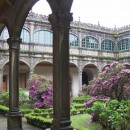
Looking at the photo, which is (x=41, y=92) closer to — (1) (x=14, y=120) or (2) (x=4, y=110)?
(2) (x=4, y=110)

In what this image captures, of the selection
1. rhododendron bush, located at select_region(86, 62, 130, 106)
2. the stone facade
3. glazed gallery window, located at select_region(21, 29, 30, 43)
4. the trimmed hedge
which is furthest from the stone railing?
rhododendron bush, located at select_region(86, 62, 130, 106)

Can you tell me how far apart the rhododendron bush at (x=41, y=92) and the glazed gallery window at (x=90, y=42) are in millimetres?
10812

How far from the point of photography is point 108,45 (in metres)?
28.6

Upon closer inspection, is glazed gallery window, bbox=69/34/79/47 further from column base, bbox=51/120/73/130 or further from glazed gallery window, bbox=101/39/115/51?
column base, bbox=51/120/73/130

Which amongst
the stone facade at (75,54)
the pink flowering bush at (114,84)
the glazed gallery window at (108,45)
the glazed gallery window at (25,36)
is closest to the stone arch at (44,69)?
the stone facade at (75,54)

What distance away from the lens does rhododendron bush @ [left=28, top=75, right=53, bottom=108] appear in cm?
1559

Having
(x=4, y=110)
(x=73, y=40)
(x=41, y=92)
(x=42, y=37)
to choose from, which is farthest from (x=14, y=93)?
(x=73, y=40)

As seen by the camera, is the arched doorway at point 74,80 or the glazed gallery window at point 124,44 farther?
the arched doorway at point 74,80

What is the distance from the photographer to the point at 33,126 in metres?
10.9

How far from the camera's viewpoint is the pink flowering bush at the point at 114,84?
1077 cm

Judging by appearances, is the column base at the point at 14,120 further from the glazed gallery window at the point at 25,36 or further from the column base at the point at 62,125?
the glazed gallery window at the point at 25,36

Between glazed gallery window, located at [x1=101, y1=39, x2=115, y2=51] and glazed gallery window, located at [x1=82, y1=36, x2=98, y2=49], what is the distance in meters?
1.05

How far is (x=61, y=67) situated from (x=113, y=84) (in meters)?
6.32

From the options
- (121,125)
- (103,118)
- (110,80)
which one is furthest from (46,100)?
(121,125)
